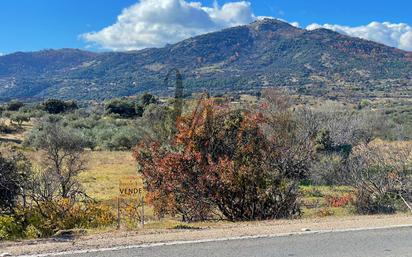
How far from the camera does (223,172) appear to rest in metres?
12.7

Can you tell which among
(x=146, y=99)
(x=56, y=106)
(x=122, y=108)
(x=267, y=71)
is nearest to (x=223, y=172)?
(x=146, y=99)

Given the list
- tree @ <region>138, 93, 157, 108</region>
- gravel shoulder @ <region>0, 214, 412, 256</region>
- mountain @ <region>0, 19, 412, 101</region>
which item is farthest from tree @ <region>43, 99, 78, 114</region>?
gravel shoulder @ <region>0, 214, 412, 256</region>

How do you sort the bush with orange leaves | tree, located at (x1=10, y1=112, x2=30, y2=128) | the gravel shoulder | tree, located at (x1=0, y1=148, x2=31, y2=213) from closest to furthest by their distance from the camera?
1. the gravel shoulder
2. tree, located at (x1=0, y1=148, x2=31, y2=213)
3. the bush with orange leaves
4. tree, located at (x1=10, y1=112, x2=30, y2=128)

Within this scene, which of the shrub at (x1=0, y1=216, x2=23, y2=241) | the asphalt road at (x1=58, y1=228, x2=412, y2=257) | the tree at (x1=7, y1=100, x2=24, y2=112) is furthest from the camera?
the tree at (x1=7, y1=100, x2=24, y2=112)

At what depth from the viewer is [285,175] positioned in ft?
45.3

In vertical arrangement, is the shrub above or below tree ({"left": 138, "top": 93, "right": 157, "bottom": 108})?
below

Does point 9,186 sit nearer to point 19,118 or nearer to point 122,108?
point 19,118

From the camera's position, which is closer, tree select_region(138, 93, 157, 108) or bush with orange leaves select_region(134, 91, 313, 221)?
bush with orange leaves select_region(134, 91, 313, 221)

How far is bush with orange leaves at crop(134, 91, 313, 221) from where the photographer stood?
1286 centimetres

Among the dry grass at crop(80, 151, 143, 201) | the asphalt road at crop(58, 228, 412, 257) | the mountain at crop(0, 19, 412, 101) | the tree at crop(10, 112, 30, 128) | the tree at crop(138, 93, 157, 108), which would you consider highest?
the mountain at crop(0, 19, 412, 101)

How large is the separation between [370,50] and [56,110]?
5052 inches

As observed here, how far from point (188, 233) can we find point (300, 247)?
1.98 metres

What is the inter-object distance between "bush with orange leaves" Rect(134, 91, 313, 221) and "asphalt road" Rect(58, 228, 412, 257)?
4.64m

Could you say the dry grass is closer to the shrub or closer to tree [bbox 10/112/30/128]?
the shrub
